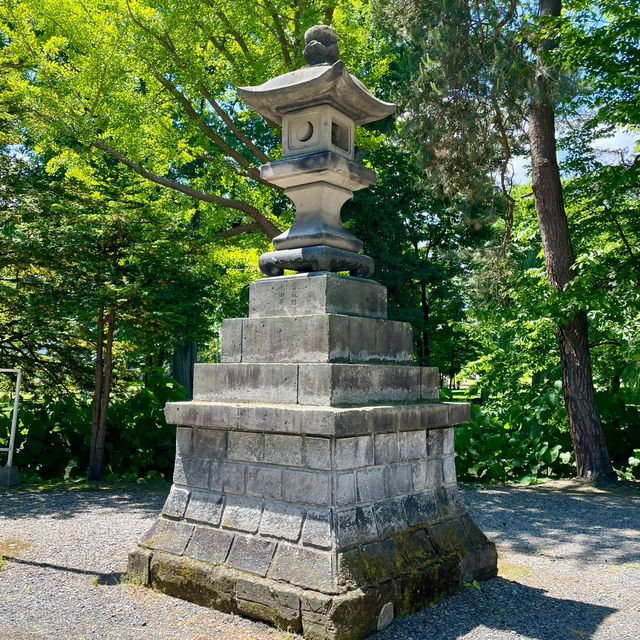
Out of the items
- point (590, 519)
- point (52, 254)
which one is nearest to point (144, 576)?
point (590, 519)

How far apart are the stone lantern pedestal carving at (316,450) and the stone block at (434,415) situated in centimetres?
2

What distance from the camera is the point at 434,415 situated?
15.4 ft

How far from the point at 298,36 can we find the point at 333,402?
899cm

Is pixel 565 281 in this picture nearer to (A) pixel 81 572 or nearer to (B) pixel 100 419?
(B) pixel 100 419

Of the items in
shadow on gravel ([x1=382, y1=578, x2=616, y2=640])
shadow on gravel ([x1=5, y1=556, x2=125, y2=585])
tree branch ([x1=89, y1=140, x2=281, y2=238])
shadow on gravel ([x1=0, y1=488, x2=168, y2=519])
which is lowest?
shadow on gravel ([x1=382, y1=578, x2=616, y2=640])

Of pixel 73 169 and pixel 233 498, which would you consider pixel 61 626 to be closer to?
pixel 233 498

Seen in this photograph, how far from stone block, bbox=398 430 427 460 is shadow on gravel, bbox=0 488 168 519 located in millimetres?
4115

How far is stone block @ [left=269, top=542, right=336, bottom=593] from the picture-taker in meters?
3.69

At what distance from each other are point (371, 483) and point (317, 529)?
1.66 feet

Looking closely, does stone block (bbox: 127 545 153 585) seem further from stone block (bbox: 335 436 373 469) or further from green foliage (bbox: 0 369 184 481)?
green foliage (bbox: 0 369 184 481)

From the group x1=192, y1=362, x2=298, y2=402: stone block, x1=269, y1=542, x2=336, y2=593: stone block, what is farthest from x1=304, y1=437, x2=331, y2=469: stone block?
x1=269, y1=542, x2=336, y2=593: stone block

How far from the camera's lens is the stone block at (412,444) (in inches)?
174

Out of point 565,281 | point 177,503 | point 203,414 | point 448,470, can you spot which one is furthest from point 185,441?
point 565,281

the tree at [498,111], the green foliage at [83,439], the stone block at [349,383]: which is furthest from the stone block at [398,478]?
the green foliage at [83,439]
